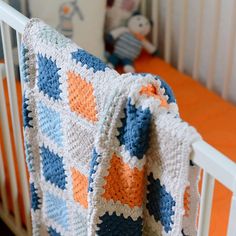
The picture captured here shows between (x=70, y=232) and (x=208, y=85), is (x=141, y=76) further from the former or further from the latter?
(x=208, y=85)

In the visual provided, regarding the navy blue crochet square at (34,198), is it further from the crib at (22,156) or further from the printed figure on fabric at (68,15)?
the printed figure on fabric at (68,15)

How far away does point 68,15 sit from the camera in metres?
1.91

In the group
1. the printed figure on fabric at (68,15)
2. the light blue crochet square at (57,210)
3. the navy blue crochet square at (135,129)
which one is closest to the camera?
the navy blue crochet square at (135,129)

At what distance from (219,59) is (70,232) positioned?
839mm

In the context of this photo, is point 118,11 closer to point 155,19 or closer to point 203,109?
point 155,19

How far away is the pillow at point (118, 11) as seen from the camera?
6.81 feet

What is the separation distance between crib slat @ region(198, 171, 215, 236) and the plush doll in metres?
1.11

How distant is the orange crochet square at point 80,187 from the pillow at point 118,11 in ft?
2.98

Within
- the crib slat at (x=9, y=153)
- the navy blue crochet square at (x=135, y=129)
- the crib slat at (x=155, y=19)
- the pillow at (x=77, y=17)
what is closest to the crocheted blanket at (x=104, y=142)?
→ the navy blue crochet square at (x=135, y=129)

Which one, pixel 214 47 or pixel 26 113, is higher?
pixel 26 113

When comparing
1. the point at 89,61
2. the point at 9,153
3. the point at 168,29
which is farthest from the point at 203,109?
the point at 89,61

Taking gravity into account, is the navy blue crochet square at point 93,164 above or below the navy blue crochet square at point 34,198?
above

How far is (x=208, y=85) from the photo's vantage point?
2021mm

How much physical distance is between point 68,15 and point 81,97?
79cm
